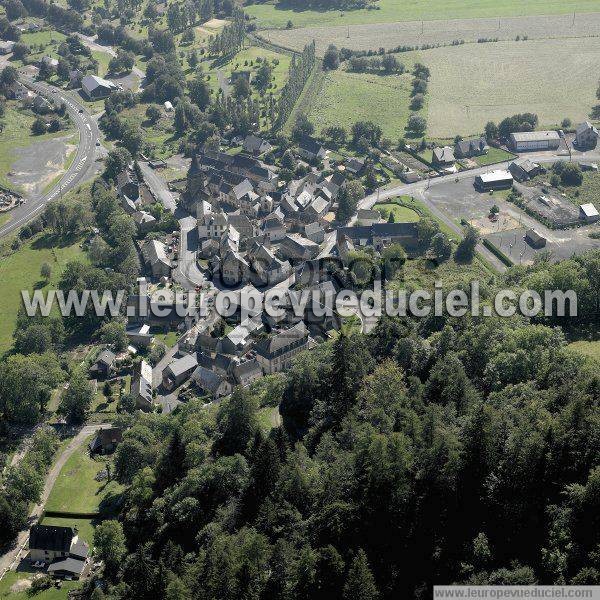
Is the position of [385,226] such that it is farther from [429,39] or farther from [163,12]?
[163,12]

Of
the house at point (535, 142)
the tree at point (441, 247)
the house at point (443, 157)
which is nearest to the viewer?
the tree at point (441, 247)

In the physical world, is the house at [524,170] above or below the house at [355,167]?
above

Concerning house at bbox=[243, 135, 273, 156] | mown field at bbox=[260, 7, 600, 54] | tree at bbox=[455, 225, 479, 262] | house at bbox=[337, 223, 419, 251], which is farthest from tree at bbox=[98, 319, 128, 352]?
mown field at bbox=[260, 7, 600, 54]

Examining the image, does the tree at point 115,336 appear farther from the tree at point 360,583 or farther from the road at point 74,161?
the tree at point 360,583

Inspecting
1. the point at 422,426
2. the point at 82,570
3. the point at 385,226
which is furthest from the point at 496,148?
the point at 82,570

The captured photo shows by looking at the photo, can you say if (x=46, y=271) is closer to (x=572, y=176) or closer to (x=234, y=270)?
(x=234, y=270)

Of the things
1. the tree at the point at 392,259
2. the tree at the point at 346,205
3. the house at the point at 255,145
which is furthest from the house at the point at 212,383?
the house at the point at 255,145
